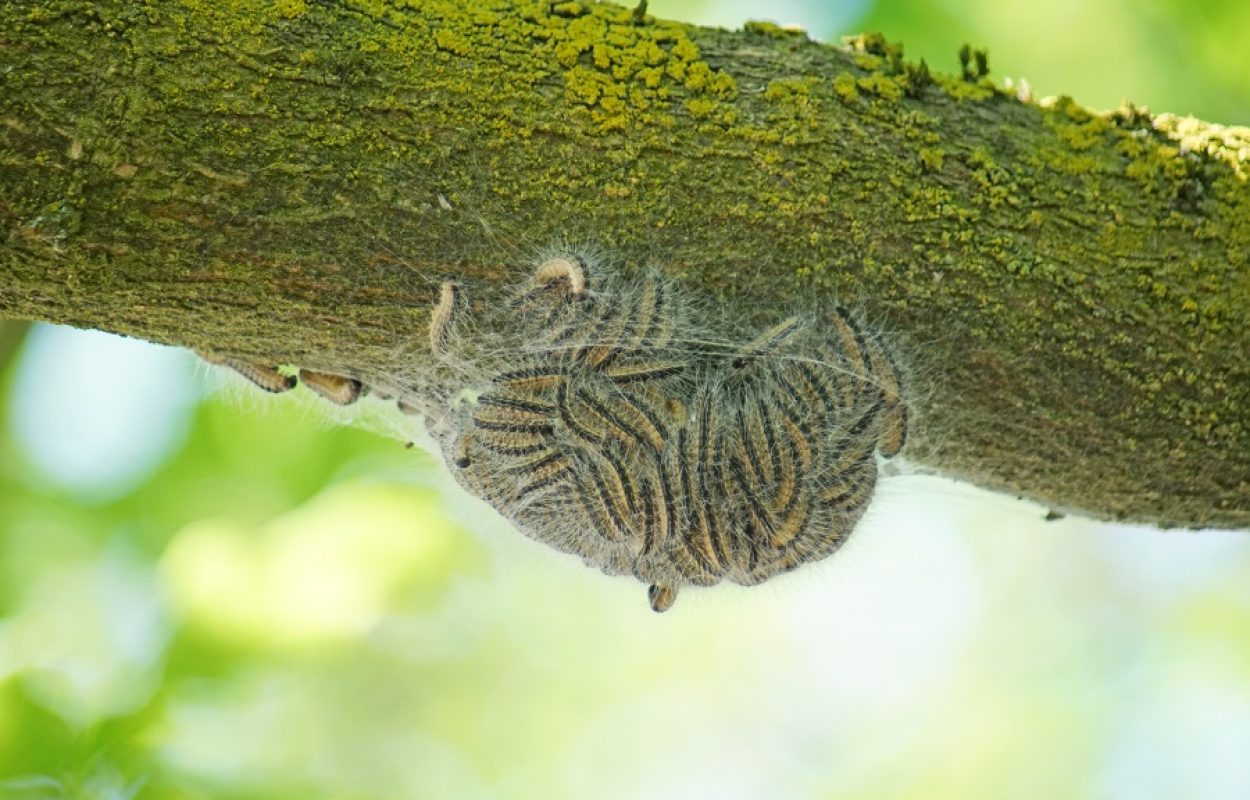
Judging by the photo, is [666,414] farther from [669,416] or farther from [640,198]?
[640,198]

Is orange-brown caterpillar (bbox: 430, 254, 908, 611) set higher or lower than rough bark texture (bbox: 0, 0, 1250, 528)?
lower

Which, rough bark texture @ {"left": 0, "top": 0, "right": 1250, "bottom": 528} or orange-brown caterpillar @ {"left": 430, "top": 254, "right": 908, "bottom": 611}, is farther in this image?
orange-brown caterpillar @ {"left": 430, "top": 254, "right": 908, "bottom": 611}

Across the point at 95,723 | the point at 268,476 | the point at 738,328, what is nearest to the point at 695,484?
the point at 738,328

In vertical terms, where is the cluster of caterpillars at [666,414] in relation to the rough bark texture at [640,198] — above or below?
below

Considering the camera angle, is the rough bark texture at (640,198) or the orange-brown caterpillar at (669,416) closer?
the rough bark texture at (640,198)

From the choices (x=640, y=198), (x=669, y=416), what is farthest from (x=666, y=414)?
(x=640, y=198)
